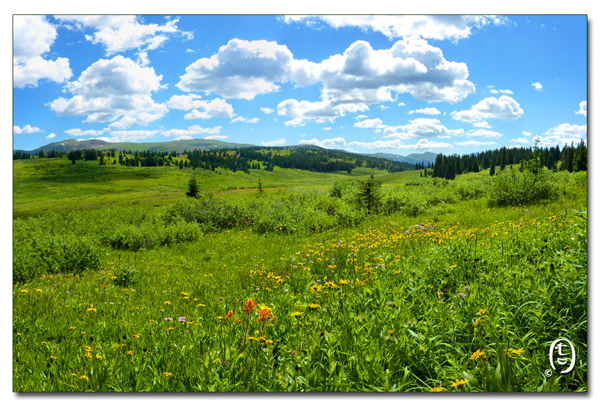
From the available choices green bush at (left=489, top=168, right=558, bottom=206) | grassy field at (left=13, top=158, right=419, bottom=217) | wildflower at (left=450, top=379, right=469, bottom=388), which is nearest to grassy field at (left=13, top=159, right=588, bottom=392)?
wildflower at (left=450, top=379, right=469, bottom=388)

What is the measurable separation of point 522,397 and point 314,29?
18.6 ft

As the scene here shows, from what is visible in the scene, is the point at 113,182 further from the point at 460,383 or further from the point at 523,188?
the point at 460,383

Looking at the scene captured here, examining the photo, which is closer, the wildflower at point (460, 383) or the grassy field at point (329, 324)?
the wildflower at point (460, 383)

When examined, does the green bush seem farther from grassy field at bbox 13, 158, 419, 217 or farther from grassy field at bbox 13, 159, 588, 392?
grassy field at bbox 13, 158, 419, 217

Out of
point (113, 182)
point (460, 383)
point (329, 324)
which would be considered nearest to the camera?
point (460, 383)

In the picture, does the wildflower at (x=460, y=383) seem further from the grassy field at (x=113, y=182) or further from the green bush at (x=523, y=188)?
the green bush at (x=523, y=188)

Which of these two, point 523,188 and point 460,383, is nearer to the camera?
point 460,383

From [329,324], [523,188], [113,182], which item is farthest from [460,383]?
[113,182]

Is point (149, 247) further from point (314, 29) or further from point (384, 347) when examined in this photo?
point (384, 347)

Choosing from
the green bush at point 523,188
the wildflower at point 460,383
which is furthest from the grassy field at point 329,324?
the green bush at point 523,188

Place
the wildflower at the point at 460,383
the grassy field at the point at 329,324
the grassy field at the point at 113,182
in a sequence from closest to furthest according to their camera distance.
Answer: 1. the wildflower at the point at 460,383
2. the grassy field at the point at 329,324
3. the grassy field at the point at 113,182

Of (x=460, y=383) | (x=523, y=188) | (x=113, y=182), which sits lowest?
(x=460, y=383)

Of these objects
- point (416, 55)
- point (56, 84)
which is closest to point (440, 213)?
point (416, 55)

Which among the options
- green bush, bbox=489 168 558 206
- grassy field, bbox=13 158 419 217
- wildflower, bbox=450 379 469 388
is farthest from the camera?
green bush, bbox=489 168 558 206
